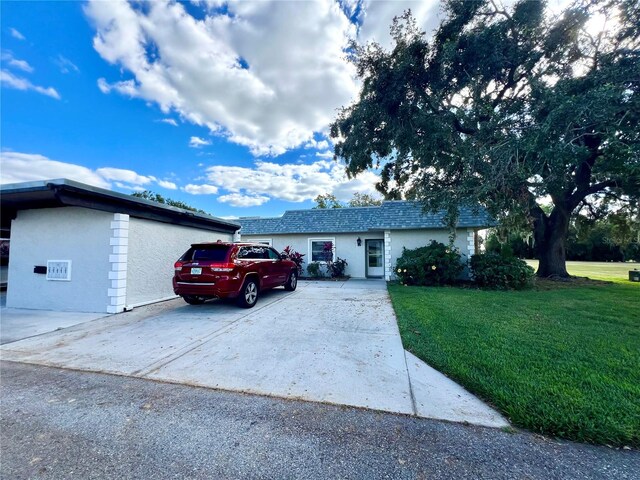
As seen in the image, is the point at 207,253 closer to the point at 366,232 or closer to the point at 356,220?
the point at 366,232

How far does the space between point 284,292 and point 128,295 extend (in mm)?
4694

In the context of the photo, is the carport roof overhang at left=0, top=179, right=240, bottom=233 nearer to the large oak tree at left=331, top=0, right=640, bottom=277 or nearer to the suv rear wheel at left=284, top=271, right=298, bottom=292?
the suv rear wheel at left=284, top=271, right=298, bottom=292

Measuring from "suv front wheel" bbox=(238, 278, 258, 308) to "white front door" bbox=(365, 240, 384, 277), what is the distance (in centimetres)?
847

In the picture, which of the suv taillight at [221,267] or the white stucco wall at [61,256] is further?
the white stucco wall at [61,256]

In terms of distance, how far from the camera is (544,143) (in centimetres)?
638

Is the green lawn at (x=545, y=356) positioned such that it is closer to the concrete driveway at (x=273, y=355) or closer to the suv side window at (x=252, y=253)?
the concrete driveway at (x=273, y=355)

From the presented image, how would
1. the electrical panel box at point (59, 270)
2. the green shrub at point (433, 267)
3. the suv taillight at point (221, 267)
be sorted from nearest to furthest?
the suv taillight at point (221, 267) < the electrical panel box at point (59, 270) < the green shrub at point (433, 267)

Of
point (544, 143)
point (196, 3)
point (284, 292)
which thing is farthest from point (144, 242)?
point (544, 143)

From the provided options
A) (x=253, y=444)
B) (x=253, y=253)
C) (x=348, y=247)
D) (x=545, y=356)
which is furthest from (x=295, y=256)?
(x=253, y=444)

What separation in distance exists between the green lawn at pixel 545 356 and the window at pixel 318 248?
7716 mm

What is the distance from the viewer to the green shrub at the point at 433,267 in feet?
36.5


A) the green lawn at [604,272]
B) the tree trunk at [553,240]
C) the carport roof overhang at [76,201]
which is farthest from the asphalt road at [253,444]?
the green lawn at [604,272]

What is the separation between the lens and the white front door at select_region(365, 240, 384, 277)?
14617mm

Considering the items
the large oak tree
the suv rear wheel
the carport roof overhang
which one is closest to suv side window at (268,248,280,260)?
the suv rear wheel
